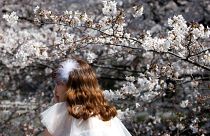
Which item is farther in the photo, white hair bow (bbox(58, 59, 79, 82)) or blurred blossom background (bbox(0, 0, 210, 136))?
blurred blossom background (bbox(0, 0, 210, 136))

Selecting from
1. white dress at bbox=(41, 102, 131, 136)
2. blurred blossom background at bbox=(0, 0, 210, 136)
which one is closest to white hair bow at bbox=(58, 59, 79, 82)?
white dress at bbox=(41, 102, 131, 136)

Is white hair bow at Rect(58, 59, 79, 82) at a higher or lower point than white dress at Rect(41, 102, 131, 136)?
higher

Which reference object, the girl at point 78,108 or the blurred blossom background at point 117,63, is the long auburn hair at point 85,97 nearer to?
the girl at point 78,108

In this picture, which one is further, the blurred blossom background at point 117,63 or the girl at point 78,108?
the blurred blossom background at point 117,63

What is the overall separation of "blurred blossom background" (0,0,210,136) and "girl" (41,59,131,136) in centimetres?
165

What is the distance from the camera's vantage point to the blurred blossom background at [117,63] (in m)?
5.29

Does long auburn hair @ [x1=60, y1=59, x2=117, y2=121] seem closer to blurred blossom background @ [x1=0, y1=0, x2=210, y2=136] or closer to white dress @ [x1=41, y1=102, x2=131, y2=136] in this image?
white dress @ [x1=41, y1=102, x2=131, y2=136]

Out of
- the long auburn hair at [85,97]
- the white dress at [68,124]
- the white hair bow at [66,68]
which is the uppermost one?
the white hair bow at [66,68]

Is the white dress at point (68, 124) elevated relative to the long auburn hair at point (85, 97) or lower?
lower

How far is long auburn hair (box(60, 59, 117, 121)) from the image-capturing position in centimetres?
316

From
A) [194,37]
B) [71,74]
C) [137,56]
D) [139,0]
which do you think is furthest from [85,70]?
[139,0]

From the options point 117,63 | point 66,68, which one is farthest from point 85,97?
point 117,63

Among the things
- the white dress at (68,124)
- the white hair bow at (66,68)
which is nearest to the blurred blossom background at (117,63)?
the white hair bow at (66,68)

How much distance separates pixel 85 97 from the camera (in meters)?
3.20
